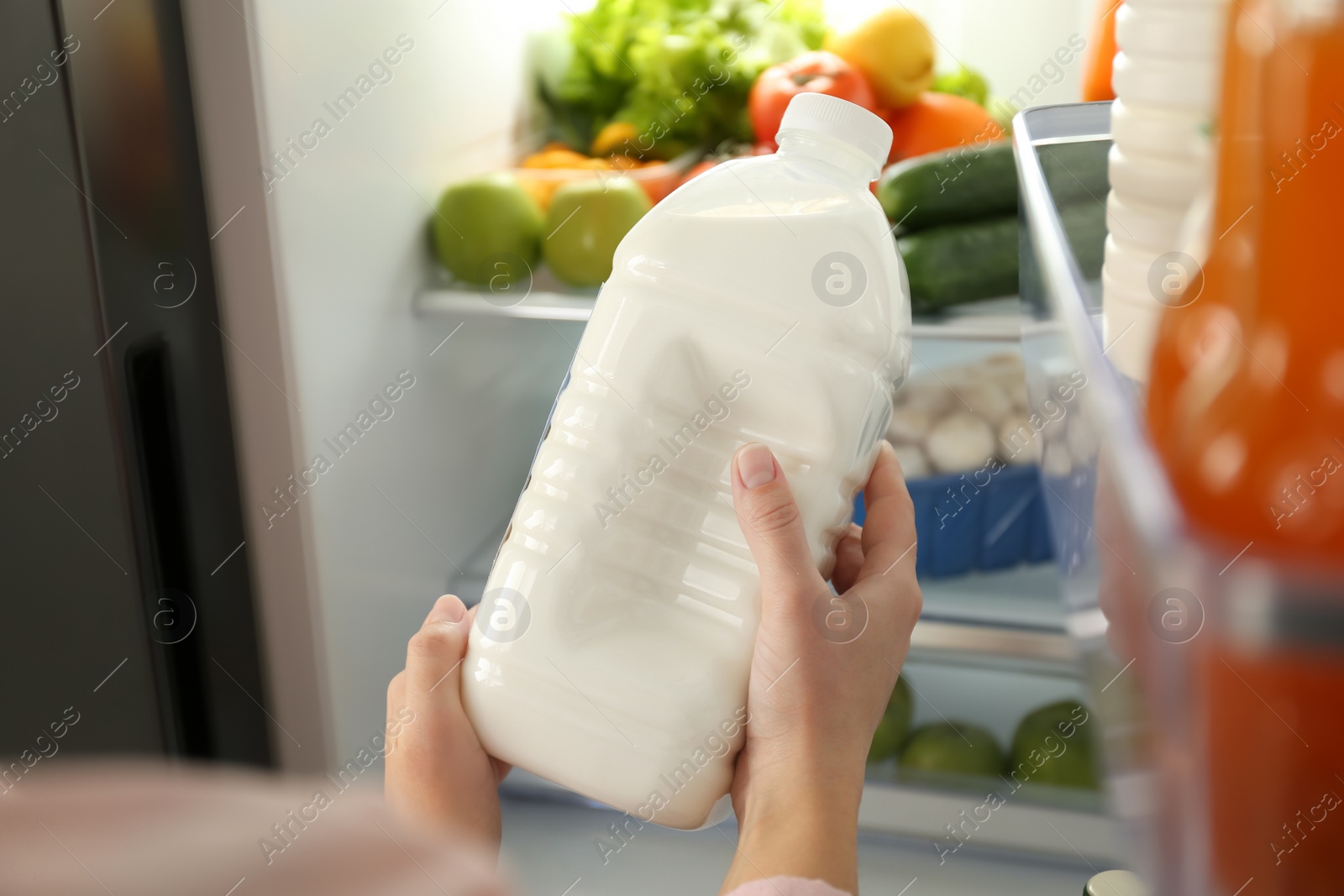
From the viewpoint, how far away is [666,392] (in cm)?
52

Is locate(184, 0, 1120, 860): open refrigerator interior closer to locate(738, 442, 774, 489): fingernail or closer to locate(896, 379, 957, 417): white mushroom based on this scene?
locate(896, 379, 957, 417): white mushroom

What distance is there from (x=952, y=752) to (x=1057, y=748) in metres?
0.12

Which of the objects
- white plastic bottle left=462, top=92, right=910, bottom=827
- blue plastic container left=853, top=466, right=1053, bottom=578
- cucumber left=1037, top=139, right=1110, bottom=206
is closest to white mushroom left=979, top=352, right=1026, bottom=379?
blue plastic container left=853, top=466, right=1053, bottom=578

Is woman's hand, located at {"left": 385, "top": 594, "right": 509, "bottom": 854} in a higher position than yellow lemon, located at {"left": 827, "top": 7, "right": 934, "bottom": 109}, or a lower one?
lower

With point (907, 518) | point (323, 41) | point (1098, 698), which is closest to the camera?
point (1098, 698)

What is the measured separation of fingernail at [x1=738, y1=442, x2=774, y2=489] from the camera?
0.48 m

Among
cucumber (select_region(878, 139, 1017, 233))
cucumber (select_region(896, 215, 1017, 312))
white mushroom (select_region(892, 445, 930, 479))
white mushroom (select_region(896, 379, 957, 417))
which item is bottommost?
white mushroom (select_region(892, 445, 930, 479))

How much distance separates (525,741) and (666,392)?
197 mm

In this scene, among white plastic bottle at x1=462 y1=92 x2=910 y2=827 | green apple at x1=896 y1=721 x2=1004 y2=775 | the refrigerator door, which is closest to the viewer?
white plastic bottle at x1=462 y1=92 x2=910 y2=827

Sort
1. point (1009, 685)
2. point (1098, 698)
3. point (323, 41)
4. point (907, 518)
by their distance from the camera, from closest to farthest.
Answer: point (1098, 698) → point (907, 518) → point (323, 41) → point (1009, 685)

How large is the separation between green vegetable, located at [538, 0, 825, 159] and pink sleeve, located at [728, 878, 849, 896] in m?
1.04

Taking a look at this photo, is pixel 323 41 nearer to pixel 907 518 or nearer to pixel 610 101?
pixel 610 101

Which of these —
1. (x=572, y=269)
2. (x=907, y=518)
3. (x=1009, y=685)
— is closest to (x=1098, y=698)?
(x=907, y=518)

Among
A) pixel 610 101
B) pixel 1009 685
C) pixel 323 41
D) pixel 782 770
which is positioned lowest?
pixel 1009 685
